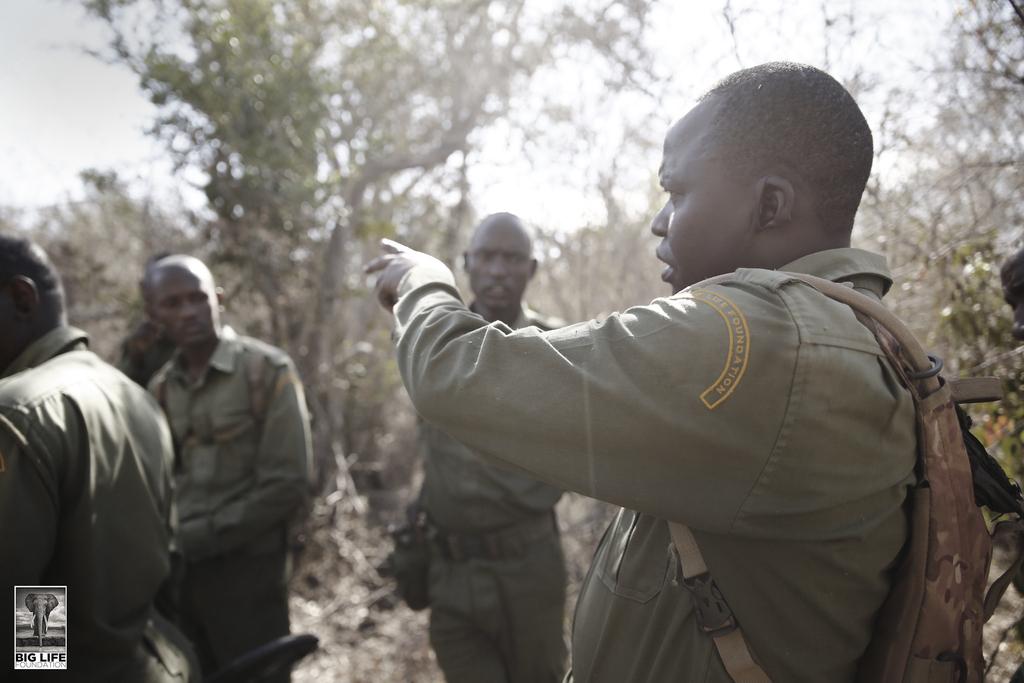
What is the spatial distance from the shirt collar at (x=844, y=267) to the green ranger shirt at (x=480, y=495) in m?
1.81

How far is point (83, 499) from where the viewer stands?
1.73 meters

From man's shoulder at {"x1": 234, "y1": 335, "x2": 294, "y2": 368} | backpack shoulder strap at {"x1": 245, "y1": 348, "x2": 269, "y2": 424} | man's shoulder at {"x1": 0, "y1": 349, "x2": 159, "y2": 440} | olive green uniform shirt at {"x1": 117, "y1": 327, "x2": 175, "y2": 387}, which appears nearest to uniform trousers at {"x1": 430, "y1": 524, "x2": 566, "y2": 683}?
backpack shoulder strap at {"x1": 245, "y1": 348, "x2": 269, "y2": 424}

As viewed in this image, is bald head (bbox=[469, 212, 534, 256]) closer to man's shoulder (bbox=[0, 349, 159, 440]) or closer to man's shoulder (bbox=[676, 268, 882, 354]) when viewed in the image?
man's shoulder (bbox=[0, 349, 159, 440])

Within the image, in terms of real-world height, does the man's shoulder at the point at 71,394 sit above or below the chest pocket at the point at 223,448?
above

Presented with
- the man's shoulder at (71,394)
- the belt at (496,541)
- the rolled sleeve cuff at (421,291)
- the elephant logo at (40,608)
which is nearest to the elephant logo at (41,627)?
the elephant logo at (40,608)

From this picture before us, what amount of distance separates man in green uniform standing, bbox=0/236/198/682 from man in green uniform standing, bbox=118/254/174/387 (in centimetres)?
202

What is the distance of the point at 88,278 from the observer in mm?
5488

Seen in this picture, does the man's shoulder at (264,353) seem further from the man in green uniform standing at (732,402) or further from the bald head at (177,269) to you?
the man in green uniform standing at (732,402)

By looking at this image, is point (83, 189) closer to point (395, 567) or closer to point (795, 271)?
point (395, 567)

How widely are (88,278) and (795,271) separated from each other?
19.7 feet

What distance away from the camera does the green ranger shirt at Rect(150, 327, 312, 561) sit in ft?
10.2

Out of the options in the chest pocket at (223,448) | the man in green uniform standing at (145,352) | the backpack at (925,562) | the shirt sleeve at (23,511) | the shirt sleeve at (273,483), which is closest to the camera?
the backpack at (925,562)

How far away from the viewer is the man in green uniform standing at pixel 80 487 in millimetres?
1608

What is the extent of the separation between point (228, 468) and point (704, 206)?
2861mm
